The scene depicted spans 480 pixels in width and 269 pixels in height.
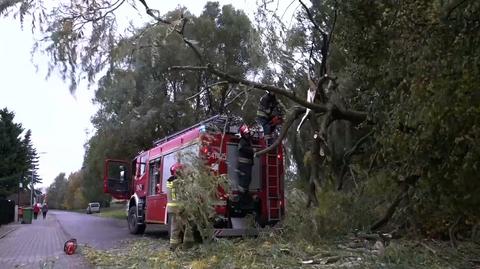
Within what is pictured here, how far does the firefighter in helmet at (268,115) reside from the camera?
14531mm

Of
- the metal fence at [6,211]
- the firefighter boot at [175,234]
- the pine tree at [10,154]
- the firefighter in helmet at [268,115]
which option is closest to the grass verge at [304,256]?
the firefighter boot at [175,234]

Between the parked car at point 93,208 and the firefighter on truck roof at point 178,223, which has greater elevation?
the parked car at point 93,208

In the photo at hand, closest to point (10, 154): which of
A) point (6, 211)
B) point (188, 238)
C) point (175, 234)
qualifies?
point (6, 211)

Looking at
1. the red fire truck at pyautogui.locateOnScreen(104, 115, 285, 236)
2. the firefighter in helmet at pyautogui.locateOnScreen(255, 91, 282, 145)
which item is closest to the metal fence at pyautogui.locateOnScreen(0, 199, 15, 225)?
the red fire truck at pyautogui.locateOnScreen(104, 115, 285, 236)

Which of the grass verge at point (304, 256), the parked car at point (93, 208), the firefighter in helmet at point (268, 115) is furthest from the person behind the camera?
the parked car at point (93, 208)

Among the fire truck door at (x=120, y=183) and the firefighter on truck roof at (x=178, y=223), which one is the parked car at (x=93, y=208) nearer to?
the fire truck door at (x=120, y=183)

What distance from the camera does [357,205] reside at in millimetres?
13062

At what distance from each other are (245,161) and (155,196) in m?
4.10

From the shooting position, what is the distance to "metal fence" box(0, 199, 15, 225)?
2988cm

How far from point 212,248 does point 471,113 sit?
5505 mm

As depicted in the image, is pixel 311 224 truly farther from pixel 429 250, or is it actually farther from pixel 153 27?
pixel 153 27

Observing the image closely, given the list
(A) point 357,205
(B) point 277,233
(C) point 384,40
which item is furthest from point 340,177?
(C) point 384,40

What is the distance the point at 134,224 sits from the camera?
1920 cm

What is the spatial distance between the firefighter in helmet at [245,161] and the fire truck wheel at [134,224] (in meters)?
5.98
